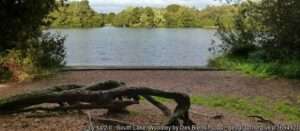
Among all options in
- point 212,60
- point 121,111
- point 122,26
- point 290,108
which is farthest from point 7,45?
point 122,26

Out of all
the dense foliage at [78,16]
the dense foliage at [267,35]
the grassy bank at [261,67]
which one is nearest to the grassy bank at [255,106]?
the grassy bank at [261,67]

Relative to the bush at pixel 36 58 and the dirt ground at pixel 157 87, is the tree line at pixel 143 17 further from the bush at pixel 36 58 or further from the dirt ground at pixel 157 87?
the dirt ground at pixel 157 87

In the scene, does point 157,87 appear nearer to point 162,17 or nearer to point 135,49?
point 135,49

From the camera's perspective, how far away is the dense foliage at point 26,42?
9.38 metres

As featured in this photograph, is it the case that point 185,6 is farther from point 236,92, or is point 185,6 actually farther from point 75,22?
point 236,92

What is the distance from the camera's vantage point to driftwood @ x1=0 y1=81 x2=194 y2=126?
743 cm

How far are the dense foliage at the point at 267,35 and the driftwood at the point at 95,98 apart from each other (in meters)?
8.92

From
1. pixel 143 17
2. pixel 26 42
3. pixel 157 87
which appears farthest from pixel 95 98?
pixel 143 17

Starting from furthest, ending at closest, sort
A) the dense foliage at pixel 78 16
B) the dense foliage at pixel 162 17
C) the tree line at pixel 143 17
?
1. the dense foliage at pixel 162 17
2. the tree line at pixel 143 17
3. the dense foliage at pixel 78 16

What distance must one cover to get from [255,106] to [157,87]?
3298 mm

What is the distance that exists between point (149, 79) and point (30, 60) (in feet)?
10.7

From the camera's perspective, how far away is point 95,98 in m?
7.41

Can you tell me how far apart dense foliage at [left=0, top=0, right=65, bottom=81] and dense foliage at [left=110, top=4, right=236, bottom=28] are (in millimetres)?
23712

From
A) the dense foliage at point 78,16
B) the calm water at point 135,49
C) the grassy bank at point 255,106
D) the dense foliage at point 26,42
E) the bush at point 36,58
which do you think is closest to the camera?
the dense foliage at point 26,42
